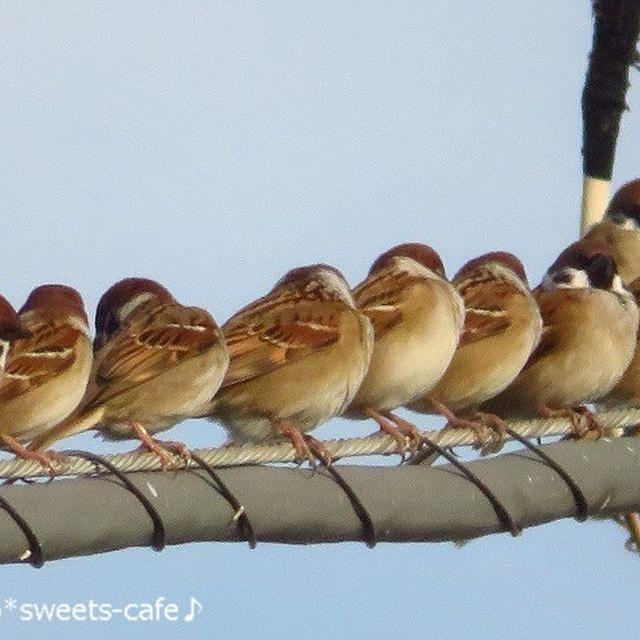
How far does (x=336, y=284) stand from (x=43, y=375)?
139 centimetres

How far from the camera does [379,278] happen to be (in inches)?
345

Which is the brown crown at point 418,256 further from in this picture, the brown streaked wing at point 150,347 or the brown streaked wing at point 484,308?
the brown streaked wing at point 150,347

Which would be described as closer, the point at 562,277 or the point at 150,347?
the point at 150,347

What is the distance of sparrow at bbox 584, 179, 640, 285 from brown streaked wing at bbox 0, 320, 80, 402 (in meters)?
3.81

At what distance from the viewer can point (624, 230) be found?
37.7 feet

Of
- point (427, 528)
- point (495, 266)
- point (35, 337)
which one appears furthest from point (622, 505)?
point (495, 266)

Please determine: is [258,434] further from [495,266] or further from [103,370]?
[495,266]

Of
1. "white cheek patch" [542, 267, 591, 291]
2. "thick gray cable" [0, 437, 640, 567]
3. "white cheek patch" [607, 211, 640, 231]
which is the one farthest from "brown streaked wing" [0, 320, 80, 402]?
"white cheek patch" [607, 211, 640, 231]

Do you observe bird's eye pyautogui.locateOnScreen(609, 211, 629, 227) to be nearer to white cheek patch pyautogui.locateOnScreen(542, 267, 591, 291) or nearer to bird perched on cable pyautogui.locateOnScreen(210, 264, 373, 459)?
white cheek patch pyautogui.locateOnScreen(542, 267, 591, 291)

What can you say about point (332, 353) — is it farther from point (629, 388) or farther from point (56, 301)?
point (629, 388)

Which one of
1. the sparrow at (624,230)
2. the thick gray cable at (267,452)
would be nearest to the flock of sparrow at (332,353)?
the thick gray cable at (267,452)

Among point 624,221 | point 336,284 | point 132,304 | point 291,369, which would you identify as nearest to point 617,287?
point 336,284

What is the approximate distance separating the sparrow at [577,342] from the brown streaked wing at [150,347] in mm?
1626

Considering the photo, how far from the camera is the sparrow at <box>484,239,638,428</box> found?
8758 millimetres
